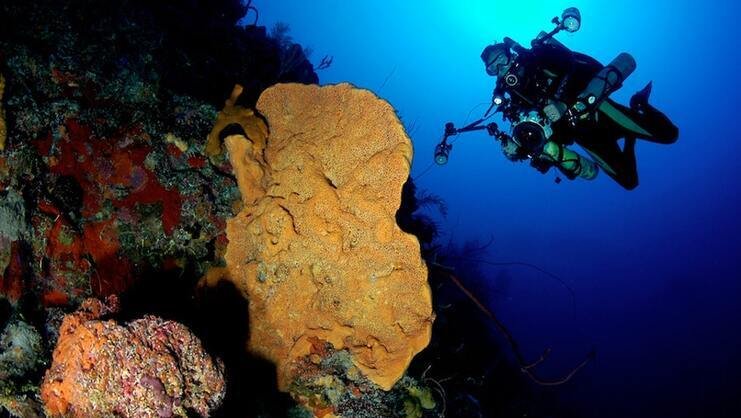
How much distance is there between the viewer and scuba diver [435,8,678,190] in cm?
557

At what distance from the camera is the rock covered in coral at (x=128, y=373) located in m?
1.81

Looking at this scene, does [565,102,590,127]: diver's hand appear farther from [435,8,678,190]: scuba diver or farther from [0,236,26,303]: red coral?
[0,236,26,303]: red coral

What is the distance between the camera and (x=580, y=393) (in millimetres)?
31156

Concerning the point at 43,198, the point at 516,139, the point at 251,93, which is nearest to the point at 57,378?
the point at 43,198

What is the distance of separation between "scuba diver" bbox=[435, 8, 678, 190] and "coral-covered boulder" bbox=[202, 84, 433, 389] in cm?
262

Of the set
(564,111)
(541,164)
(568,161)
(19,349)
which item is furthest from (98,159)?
(568,161)

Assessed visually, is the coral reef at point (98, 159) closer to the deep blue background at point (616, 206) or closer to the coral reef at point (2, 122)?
the coral reef at point (2, 122)

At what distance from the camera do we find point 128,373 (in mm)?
1830

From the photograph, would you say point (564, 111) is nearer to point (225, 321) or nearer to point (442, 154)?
point (442, 154)

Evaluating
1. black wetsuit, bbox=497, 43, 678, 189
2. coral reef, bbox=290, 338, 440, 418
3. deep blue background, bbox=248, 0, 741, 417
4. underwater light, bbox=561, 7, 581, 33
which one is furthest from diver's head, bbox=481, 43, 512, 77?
deep blue background, bbox=248, 0, 741, 417

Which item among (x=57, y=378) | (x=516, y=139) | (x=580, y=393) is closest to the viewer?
(x=57, y=378)

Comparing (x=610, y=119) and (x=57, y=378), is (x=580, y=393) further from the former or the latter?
(x=57, y=378)

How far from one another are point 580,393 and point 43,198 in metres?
36.4

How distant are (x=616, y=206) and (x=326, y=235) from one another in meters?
111
